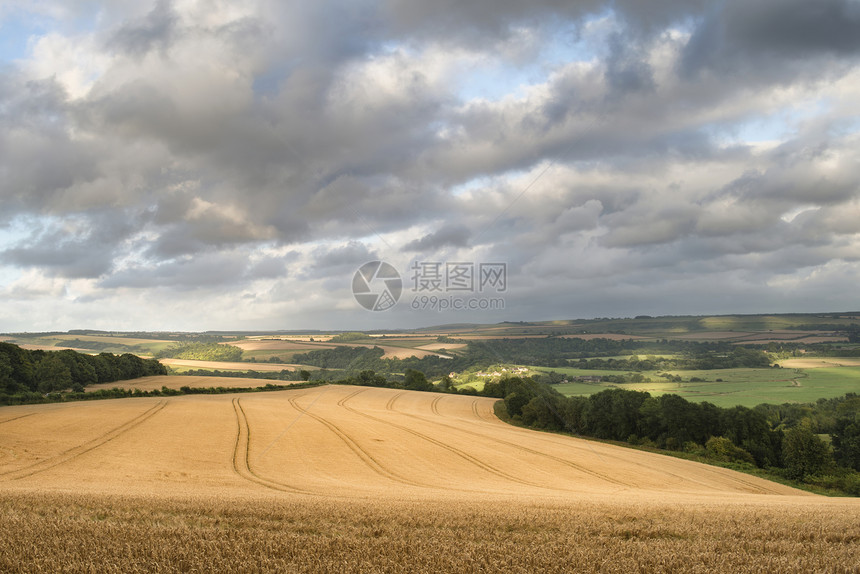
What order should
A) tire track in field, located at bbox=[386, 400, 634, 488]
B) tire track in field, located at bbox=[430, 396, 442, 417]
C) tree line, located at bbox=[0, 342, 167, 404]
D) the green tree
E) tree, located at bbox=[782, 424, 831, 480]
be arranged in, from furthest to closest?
the green tree → tire track in field, located at bbox=[430, 396, 442, 417] → tree line, located at bbox=[0, 342, 167, 404] → tree, located at bbox=[782, 424, 831, 480] → tire track in field, located at bbox=[386, 400, 634, 488]

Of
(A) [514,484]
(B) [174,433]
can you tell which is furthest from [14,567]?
(B) [174,433]

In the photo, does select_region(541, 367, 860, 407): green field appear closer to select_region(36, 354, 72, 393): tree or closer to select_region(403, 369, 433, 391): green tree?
select_region(403, 369, 433, 391): green tree

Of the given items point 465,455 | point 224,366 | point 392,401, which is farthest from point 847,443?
point 224,366

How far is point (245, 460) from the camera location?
29.6m

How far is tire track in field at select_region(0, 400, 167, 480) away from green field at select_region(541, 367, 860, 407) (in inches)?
1580

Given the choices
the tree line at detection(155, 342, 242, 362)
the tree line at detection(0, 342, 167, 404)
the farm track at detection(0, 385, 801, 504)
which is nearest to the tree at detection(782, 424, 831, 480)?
the farm track at detection(0, 385, 801, 504)

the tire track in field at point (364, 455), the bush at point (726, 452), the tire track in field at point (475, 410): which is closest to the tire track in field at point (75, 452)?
the tire track in field at point (364, 455)

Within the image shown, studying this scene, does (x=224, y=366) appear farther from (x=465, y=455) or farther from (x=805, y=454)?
(x=805, y=454)

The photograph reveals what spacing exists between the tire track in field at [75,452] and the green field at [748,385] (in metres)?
40.1

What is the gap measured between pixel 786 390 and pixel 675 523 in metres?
78.2

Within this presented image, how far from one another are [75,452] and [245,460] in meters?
11.0

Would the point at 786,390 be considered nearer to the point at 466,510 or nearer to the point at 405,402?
the point at 405,402

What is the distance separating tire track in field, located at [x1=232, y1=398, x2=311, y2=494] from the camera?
2119 cm

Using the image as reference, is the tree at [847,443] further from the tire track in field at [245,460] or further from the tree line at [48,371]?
the tree line at [48,371]
